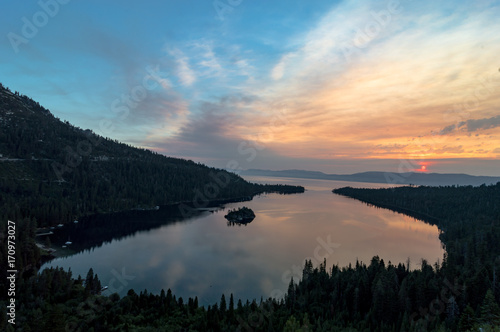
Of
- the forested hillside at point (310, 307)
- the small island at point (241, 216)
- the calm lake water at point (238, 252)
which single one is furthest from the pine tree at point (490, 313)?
the small island at point (241, 216)

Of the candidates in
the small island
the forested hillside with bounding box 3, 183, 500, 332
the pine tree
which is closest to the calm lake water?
the small island

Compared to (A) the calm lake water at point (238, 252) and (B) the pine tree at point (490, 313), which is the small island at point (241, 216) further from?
(B) the pine tree at point (490, 313)

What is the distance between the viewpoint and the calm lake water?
73.2 metres

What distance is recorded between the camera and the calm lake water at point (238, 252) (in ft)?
240

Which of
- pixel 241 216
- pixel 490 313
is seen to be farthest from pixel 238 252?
pixel 490 313

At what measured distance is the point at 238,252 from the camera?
10369 centimetres

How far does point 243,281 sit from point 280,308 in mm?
22344

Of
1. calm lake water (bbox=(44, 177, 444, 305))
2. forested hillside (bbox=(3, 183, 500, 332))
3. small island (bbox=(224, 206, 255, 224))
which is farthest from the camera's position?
small island (bbox=(224, 206, 255, 224))

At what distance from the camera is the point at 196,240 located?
395 feet

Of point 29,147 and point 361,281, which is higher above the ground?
point 29,147

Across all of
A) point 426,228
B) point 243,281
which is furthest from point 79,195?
point 426,228

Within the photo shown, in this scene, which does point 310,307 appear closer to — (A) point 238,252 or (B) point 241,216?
(A) point 238,252

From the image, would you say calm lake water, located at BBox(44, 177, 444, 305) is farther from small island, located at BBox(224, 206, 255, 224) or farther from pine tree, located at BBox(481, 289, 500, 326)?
pine tree, located at BBox(481, 289, 500, 326)

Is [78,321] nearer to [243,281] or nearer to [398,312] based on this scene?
[243,281]
